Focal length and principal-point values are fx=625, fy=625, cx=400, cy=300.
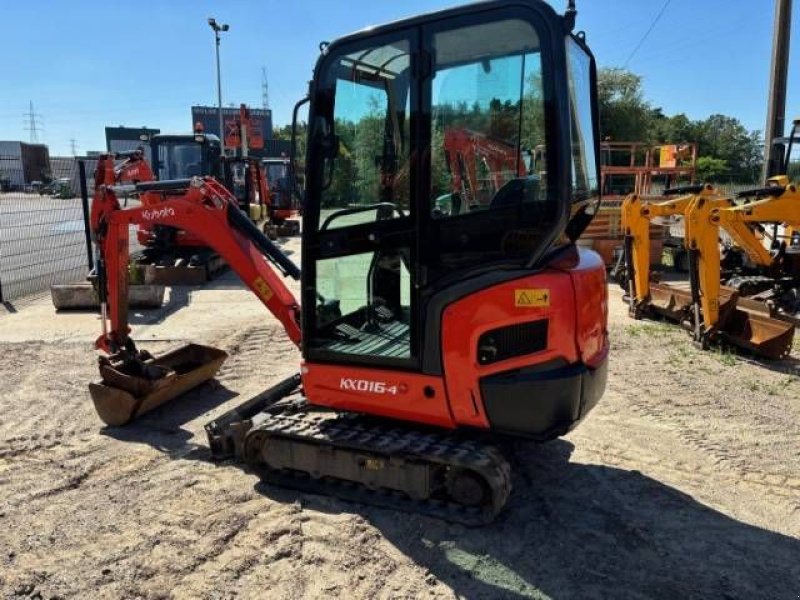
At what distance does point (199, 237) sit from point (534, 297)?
2.74 metres

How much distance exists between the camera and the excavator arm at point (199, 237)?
14.6ft

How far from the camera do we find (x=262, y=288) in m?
4.44

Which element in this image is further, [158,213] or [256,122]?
[256,122]

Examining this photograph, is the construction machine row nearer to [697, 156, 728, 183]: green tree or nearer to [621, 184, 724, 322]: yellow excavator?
[621, 184, 724, 322]: yellow excavator

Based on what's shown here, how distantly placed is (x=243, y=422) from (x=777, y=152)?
11.1 metres

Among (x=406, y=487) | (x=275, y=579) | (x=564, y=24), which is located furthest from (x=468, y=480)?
(x=564, y=24)

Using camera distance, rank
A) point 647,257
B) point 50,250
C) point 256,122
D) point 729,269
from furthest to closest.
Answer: point 256,122, point 50,250, point 729,269, point 647,257

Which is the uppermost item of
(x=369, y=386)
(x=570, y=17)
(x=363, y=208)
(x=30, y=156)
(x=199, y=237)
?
(x=30, y=156)

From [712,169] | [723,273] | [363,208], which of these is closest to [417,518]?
[363,208]

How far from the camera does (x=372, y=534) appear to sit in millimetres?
3336

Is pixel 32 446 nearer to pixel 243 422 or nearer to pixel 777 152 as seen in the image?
pixel 243 422

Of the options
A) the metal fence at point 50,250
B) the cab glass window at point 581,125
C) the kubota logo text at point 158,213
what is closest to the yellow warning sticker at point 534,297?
the cab glass window at point 581,125

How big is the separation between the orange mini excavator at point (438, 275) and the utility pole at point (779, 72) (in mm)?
11470

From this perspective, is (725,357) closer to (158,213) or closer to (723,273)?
(723,273)
